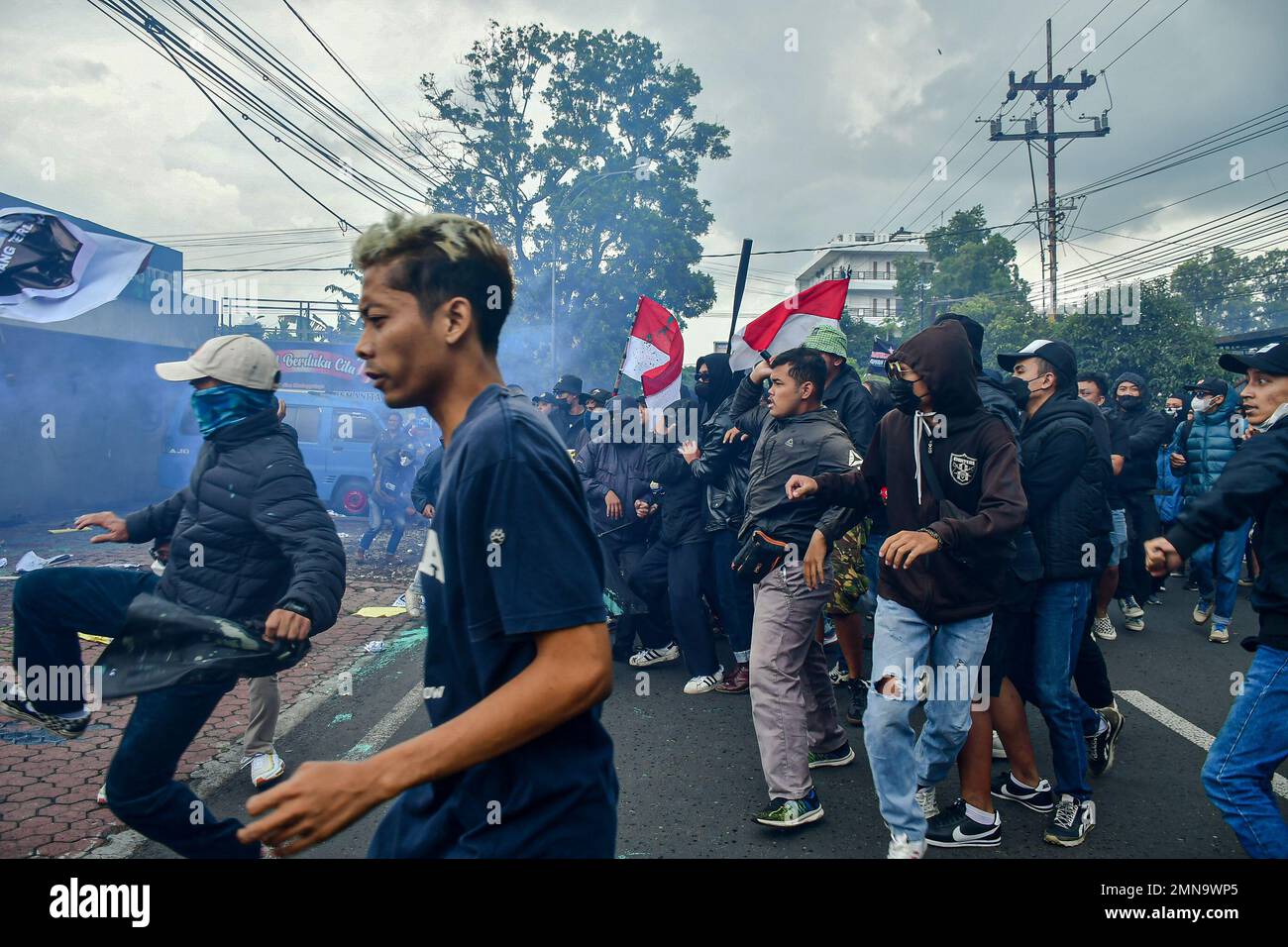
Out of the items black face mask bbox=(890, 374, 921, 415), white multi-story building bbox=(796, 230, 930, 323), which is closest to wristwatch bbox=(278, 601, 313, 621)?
black face mask bbox=(890, 374, 921, 415)

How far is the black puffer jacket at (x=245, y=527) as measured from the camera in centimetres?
302

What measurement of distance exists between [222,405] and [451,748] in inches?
94.2

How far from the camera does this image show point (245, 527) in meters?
3.09

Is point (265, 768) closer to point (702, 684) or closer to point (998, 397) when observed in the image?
point (702, 684)

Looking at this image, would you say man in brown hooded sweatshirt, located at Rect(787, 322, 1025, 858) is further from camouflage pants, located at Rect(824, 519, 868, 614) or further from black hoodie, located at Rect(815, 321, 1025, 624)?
camouflage pants, located at Rect(824, 519, 868, 614)

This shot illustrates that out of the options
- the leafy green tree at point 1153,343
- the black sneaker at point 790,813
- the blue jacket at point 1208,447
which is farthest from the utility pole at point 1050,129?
the black sneaker at point 790,813

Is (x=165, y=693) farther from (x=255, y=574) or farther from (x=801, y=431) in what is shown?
(x=801, y=431)

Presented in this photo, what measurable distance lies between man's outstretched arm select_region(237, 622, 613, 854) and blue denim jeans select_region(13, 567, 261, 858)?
5.04 ft

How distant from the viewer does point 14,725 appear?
4.80m

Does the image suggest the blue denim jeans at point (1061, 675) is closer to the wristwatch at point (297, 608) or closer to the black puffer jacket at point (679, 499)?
the black puffer jacket at point (679, 499)

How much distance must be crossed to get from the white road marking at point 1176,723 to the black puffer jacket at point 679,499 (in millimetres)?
3050
